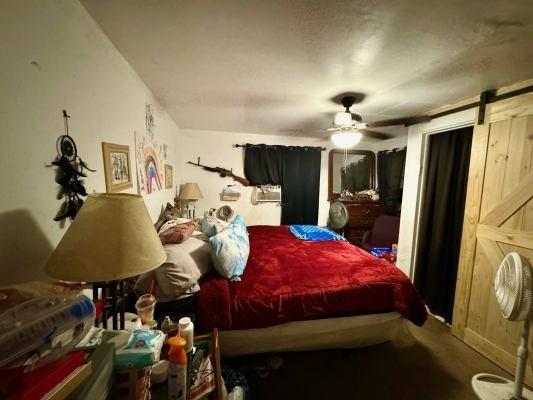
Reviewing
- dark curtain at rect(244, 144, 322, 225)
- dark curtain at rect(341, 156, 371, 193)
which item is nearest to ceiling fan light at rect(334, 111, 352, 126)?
dark curtain at rect(244, 144, 322, 225)

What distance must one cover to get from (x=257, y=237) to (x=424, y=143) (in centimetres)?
217

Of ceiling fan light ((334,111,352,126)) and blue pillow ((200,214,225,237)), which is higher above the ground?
ceiling fan light ((334,111,352,126))

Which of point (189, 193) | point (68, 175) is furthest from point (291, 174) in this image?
point (68, 175)

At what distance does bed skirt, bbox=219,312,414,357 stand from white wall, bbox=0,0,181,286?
3.56ft

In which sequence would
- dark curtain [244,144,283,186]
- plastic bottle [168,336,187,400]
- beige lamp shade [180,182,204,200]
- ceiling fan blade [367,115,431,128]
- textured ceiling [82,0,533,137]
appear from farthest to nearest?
dark curtain [244,144,283,186], beige lamp shade [180,182,204,200], ceiling fan blade [367,115,431,128], textured ceiling [82,0,533,137], plastic bottle [168,336,187,400]

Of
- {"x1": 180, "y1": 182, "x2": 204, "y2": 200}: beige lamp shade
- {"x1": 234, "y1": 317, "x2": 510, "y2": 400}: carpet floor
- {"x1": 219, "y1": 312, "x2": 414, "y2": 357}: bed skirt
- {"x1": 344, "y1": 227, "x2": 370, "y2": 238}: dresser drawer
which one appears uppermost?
{"x1": 180, "y1": 182, "x2": 204, "y2": 200}: beige lamp shade

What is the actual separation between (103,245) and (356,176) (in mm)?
4254

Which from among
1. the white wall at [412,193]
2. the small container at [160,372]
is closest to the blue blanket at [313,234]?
the white wall at [412,193]

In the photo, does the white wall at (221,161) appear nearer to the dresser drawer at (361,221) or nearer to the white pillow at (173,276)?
the dresser drawer at (361,221)

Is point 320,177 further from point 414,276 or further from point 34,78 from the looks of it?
point 34,78

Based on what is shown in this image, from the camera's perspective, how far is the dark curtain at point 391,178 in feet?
12.0

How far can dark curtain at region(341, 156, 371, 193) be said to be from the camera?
4273 millimetres

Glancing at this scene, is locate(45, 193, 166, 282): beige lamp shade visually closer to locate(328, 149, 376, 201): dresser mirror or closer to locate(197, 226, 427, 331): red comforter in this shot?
locate(197, 226, 427, 331): red comforter

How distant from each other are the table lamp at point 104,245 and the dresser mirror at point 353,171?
12.8 ft
